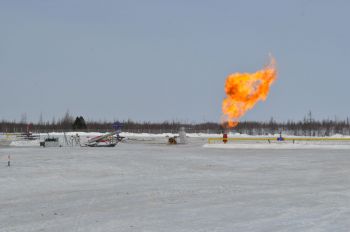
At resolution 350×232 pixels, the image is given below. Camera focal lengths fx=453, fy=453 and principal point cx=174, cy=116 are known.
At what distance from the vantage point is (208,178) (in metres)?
19.3

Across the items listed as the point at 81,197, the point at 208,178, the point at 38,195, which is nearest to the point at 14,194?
the point at 38,195

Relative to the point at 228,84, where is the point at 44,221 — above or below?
below

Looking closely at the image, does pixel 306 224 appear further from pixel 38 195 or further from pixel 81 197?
pixel 38 195

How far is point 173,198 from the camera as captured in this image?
46.1 feet

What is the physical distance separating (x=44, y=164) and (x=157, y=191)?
38.8 feet

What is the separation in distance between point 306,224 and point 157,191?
644 centimetres

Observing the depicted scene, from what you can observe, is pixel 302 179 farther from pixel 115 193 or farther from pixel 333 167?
pixel 115 193

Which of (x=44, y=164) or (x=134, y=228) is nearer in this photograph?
(x=134, y=228)

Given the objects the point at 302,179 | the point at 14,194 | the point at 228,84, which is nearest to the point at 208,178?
the point at 302,179

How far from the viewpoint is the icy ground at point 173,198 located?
34.0 feet

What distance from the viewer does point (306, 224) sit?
10.2 m

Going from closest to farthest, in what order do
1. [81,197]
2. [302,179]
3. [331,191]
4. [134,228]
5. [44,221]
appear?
[134,228] → [44,221] → [81,197] → [331,191] → [302,179]

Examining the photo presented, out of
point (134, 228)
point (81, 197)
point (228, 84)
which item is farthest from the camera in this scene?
point (228, 84)

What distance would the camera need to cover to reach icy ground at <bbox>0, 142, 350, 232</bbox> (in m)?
10.4
